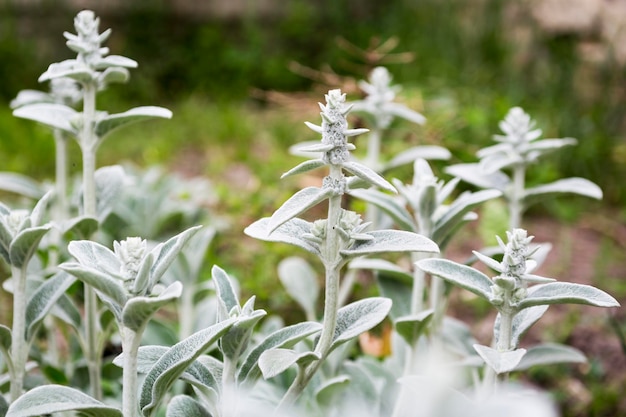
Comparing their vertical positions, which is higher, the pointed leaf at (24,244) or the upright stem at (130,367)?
the pointed leaf at (24,244)

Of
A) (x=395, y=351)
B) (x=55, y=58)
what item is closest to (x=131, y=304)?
(x=395, y=351)

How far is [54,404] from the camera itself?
98 centimetres

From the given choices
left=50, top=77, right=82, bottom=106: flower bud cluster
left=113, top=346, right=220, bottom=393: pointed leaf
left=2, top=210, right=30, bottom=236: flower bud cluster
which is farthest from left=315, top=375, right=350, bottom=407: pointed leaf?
left=50, top=77, right=82, bottom=106: flower bud cluster

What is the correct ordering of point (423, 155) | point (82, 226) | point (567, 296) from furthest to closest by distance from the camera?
point (423, 155), point (82, 226), point (567, 296)

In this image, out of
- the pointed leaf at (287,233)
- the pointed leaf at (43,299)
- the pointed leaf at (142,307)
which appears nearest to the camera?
the pointed leaf at (142,307)

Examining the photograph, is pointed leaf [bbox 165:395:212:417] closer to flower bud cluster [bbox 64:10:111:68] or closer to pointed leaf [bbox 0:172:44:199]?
flower bud cluster [bbox 64:10:111:68]

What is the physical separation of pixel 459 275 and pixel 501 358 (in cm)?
13

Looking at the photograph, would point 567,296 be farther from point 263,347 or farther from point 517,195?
point 517,195

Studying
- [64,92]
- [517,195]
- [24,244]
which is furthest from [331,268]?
[64,92]

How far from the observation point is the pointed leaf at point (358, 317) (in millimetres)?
1080

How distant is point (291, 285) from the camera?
1864 millimetres

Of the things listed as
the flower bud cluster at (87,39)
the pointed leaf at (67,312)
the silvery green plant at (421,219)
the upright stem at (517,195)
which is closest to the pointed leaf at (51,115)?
the flower bud cluster at (87,39)

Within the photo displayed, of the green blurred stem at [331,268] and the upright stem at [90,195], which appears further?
the upright stem at [90,195]

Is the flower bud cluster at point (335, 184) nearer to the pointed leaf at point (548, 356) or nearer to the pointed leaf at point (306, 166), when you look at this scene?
the pointed leaf at point (306, 166)
